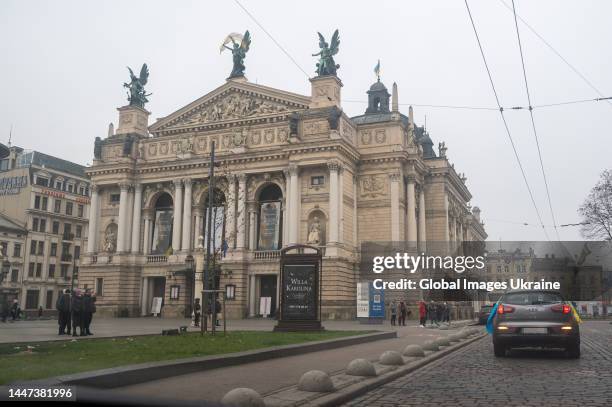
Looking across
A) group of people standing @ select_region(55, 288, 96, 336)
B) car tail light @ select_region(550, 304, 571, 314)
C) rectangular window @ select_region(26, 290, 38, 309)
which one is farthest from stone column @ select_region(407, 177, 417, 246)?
rectangular window @ select_region(26, 290, 38, 309)

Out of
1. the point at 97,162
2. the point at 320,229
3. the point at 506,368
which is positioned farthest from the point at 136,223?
the point at 506,368

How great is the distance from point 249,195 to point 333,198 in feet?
28.8

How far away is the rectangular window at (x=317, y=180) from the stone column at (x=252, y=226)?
5980 millimetres

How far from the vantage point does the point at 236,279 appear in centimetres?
5050

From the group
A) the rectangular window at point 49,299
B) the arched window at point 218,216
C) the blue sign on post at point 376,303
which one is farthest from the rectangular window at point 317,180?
the rectangular window at point 49,299

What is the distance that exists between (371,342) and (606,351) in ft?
27.5

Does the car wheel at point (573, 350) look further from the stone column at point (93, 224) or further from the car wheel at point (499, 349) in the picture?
the stone column at point (93, 224)

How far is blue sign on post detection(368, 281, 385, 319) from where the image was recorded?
39406mm

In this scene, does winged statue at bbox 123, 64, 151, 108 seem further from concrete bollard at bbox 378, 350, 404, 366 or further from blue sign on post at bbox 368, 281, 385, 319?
concrete bollard at bbox 378, 350, 404, 366

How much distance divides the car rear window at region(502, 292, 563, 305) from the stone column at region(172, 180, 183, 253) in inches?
1673

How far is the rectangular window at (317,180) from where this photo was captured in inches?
1999

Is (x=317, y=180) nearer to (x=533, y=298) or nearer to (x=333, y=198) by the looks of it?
(x=333, y=198)

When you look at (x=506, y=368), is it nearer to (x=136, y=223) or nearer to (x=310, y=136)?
(x=310, y=136)

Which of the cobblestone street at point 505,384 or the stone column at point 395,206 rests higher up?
the stone column at point 395,206
